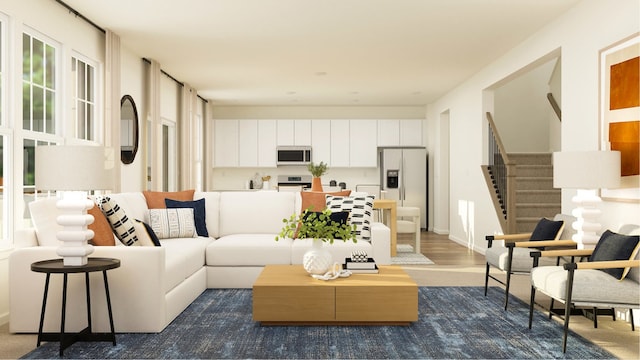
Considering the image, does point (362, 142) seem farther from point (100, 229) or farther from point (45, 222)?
point (45, 222)

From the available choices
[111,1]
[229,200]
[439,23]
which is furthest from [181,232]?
[439,23]

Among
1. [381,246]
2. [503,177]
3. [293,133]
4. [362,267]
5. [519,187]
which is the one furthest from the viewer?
[293,133]

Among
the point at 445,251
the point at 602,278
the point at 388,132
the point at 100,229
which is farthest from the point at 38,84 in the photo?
the point at 388,132

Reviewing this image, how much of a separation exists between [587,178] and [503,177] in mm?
3275

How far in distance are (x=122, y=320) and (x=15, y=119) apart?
196cm

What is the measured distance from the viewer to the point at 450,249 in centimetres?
849

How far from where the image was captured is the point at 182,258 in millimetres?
4445

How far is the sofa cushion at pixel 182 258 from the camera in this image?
409cm

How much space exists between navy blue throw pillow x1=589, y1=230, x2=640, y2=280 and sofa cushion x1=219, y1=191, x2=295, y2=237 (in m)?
3.16

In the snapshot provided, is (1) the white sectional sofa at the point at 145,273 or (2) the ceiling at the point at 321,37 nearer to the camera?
(1) the white sectional sofa at the point at 145,273

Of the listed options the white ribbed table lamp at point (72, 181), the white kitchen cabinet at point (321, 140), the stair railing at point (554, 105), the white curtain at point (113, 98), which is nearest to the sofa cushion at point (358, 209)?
the white curtain at point (113, 98)

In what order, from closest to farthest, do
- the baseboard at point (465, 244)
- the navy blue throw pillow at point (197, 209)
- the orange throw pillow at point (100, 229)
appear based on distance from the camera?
the orange throw pillow at point (100, 229) < the navy blue throw pillow at point (197, 209) < the baseboard at point (465, 244)

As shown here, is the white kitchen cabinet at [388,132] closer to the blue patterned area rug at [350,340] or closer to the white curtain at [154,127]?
the white curtain at [154,127]

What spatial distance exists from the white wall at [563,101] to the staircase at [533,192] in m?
0.38
